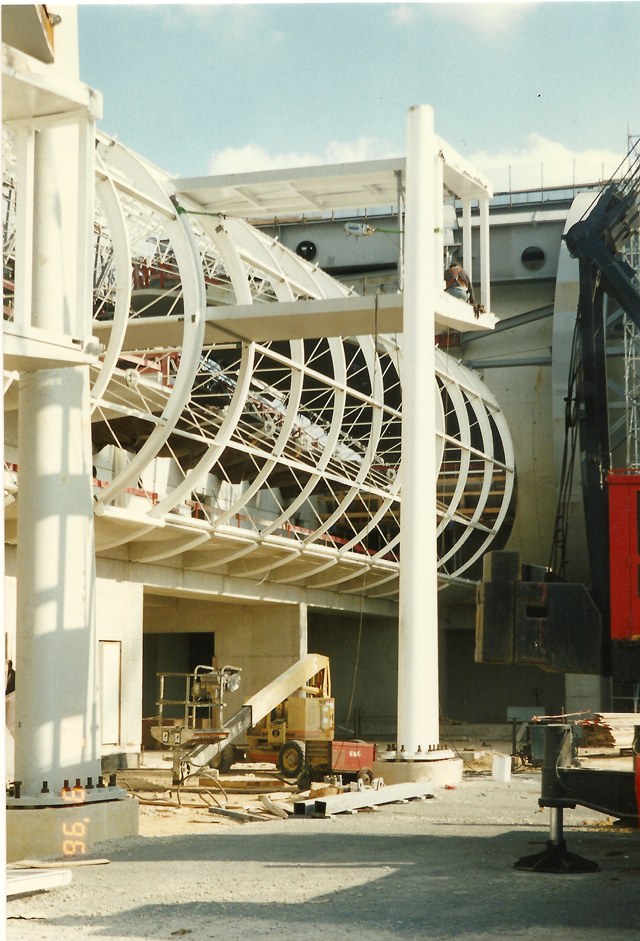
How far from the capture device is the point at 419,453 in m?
18.2

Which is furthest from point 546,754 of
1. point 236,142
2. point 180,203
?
point 180,203

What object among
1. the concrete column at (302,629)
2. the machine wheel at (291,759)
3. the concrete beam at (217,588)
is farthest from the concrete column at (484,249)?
the concrete column at (302,629)

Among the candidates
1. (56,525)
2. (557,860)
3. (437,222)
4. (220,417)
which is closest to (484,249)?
(437,222)

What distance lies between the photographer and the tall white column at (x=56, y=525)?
11594 millimetres

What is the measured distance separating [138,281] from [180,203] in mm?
18982

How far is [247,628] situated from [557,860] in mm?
27679

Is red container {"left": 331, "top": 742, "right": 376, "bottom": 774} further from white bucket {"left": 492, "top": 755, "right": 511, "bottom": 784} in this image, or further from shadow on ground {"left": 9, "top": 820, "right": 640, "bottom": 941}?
shadow on ground {"left": 9, "top": 820, "right": 640, "bottom": 941}

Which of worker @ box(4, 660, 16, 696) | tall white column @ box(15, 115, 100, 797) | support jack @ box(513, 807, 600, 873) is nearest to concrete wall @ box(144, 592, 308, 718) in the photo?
worker @ box(4, 660, 16, 696)

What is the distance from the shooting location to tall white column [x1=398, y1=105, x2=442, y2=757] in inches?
696

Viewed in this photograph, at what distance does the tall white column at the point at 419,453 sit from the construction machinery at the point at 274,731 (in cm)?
380

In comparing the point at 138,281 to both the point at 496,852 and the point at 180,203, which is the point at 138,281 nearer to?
the point at 180,203

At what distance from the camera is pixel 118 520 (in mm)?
23359

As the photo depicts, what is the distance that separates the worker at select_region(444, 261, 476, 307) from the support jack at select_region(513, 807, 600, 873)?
1249cm

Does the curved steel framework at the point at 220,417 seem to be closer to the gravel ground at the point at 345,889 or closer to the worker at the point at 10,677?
the worker at the point at 10,677
